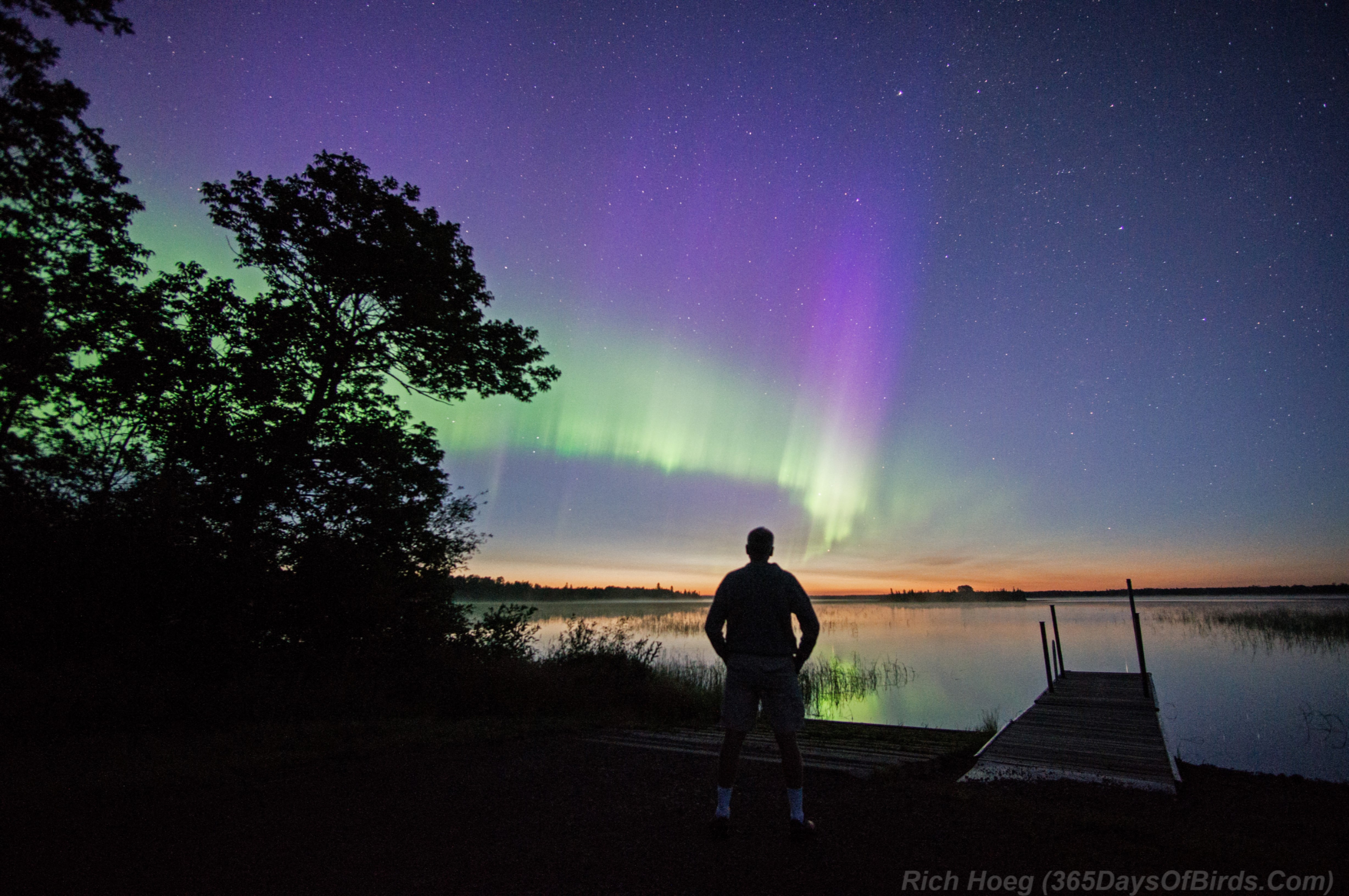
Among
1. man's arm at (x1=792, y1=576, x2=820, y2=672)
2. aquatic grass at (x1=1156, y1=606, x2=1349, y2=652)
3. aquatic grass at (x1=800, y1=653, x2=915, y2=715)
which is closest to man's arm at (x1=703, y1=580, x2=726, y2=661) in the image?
man's arm at (x1=792, y1=576, x2=820, y2=672)

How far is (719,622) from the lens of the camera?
187 inches

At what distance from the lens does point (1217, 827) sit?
4961 millimetres

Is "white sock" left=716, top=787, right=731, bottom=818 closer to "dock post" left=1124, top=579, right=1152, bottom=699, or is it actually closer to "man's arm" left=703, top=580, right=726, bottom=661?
"man's arm" left=703, top=580, right=726, bottom=661

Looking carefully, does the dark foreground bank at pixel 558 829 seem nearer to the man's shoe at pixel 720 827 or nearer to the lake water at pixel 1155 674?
the man's shoe at pixel 720 827

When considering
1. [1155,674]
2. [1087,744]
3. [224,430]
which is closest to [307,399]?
[224,430]

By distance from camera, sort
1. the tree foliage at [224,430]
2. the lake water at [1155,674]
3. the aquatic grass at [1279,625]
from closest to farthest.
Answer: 1. the tree foliage at [224,430]
2. the lake water at [1155,674]
3. the aquatic grass at [1279,625]

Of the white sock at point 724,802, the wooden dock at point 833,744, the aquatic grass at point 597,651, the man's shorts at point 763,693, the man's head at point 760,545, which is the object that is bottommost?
the wooden dock at point 833,744

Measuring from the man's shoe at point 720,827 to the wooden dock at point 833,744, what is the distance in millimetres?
2244

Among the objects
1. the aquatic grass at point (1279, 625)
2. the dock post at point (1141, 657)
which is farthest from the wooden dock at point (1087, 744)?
the aquatic grass at point (1279, 625)

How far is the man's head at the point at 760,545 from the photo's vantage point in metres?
4.82

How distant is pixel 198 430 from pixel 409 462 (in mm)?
3849

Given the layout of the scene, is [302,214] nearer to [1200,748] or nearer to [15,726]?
[15,726]

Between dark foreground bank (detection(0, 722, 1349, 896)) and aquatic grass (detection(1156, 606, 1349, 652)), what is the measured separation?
3014 centimetres

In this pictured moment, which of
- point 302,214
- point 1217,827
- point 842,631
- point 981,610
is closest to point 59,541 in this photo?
point 302,214
